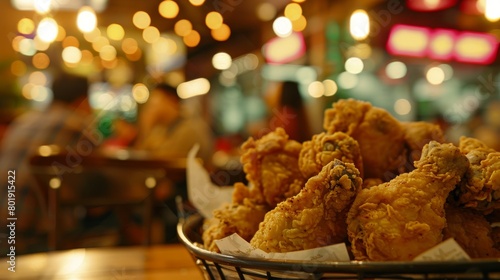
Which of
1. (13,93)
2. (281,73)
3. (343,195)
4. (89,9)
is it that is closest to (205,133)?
(89,9)

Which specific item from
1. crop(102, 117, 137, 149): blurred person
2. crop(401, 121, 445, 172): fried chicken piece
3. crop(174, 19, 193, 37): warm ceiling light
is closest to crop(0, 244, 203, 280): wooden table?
crop(401, 121, 445, 172): fried chicken piece

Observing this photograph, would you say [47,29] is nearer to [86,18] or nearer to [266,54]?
[86,18]

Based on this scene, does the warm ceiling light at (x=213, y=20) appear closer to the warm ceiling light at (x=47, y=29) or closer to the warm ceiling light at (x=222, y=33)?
the warm ceiling light at (x=222, y=33)

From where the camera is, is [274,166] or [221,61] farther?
[221,61]

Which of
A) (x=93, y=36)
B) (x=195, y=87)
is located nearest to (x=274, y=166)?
(x=93, y=36)

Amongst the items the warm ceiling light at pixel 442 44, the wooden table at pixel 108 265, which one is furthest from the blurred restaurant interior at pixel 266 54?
the wooden table at pixel 108 265

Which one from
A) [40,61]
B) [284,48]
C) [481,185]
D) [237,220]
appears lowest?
[237,220]
